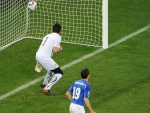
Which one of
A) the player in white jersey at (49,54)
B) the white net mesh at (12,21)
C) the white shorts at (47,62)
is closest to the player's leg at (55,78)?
the player in white jersey at (49,54)

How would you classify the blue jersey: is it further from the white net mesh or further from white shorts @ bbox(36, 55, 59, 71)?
the white net mesh

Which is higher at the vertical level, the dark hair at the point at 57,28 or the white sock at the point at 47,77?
the dark hair at the point at 57,28

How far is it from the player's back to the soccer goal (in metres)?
7.06

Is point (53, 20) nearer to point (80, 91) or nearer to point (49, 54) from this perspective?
point (49, 54)

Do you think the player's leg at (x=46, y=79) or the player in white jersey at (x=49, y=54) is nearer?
the player in white jersey at (x=49, y=54)

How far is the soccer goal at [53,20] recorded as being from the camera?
21.5 meters

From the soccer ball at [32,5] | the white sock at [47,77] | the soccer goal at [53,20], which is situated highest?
the soccer ball at [32,5]

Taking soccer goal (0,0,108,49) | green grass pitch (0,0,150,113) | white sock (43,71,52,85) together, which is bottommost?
green grass pitch (0,0,150,113)

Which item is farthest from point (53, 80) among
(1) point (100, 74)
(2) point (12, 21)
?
(2) point (12, 21)

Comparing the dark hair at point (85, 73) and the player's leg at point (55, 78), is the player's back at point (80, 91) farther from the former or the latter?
the player's leg at point (55, 78)

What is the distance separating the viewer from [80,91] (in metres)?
13.9

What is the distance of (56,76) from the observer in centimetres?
1692

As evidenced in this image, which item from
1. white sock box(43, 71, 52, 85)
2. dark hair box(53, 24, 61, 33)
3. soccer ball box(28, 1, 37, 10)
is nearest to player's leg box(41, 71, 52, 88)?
white sock box(43, 71, 52, 85)

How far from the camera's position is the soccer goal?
21469 mm
